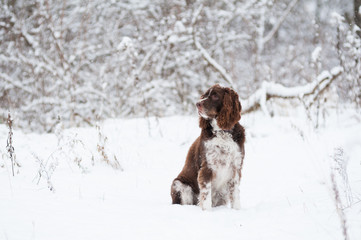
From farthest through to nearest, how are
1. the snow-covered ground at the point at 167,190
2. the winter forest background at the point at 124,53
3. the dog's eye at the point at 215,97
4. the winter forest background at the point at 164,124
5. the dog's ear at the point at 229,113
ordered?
1. the winter forest background at the point at 124,53
2. the dog's eye at the point at 215,97
3. the dog's ear at the point at 229,113
4. the winter forest background at the point at 164,124
5. the snow-covered ground at the point at 167,190

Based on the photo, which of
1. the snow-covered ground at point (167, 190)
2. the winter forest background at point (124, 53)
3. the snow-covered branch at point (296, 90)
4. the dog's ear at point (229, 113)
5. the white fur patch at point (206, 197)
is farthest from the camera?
the winter forest background at point (124, 53)

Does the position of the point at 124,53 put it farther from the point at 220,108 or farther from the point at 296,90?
the point at 220,108

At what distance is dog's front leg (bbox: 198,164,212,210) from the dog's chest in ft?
0.21

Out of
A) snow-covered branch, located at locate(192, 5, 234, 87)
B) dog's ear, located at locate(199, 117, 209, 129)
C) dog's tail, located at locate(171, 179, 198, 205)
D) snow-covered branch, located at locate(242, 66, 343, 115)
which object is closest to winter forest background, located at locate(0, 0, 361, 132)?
snow-covered branch, located at locate(192, 5, 234, 87)

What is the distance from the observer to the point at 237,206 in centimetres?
322

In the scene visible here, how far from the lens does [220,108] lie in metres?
3.31

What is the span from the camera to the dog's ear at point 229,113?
3215mm

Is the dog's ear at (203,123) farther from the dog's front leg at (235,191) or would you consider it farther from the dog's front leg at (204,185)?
the dog's front leg at (235,191)

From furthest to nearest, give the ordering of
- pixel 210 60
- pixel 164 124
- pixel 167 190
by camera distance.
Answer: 1. pixel 210 60
2. pixel 164 124
3. pixel 167 190

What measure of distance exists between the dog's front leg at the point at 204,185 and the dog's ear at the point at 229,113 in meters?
0.50

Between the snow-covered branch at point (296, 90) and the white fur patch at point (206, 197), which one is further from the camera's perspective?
the snow-covered branch at point (296, 90)

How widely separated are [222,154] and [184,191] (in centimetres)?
60

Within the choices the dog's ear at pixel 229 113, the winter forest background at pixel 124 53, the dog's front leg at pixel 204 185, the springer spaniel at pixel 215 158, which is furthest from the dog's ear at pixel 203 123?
the winter forest background at pixel 124 53

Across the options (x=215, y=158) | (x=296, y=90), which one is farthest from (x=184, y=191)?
(x=296, y=90)
